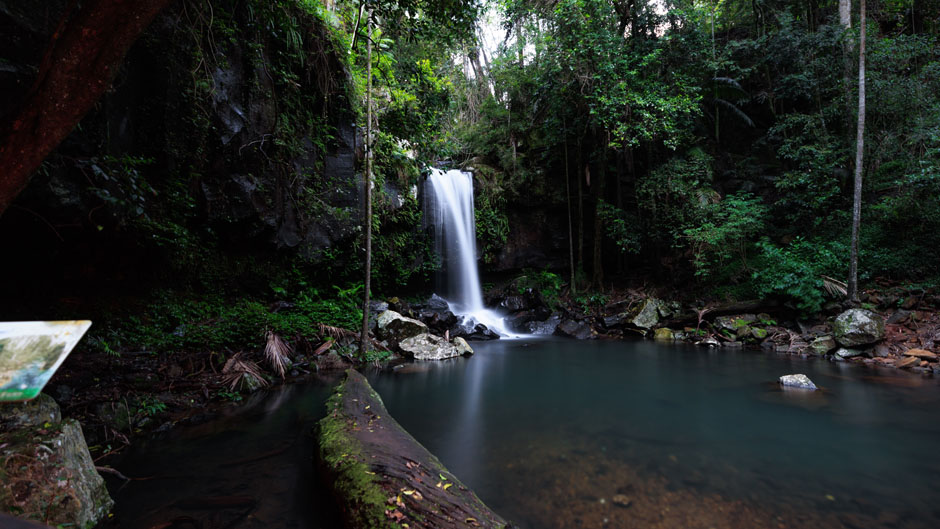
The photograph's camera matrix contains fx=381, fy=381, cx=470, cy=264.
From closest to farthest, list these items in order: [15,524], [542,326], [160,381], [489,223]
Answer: [15,524] → [160,381] → [542,326] → [489,223]

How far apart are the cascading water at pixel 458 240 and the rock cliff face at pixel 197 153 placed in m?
3.82

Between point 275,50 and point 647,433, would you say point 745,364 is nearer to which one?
point 647,433

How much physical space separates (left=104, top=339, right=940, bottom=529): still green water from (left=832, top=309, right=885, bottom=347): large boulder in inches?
48.4

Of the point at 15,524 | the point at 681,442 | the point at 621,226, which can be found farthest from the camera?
the point at 621,226

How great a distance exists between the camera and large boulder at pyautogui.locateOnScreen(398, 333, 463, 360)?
8617 millimetres

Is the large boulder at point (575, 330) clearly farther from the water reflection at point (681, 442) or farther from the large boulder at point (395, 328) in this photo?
the large boulder at point (395, 328)

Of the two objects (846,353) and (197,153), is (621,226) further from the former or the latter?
(197,153)

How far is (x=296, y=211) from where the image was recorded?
848cm

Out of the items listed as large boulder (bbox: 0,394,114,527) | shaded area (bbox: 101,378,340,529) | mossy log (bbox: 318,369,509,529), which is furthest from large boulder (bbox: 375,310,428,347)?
large boulder (bbox: 0,394,114,527)

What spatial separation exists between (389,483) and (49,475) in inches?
80.6

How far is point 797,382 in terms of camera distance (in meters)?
5.88

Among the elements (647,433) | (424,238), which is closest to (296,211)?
(424,238)

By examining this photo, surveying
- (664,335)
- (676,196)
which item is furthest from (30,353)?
(676,196)

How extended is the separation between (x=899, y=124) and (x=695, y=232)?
4.84 meters
